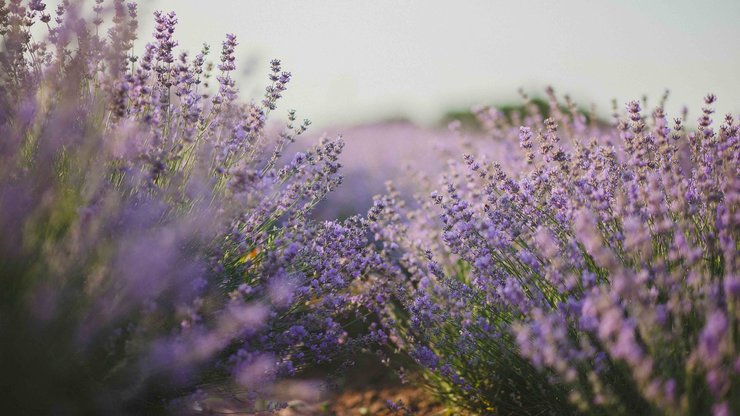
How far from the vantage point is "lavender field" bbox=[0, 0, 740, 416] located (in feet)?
5.40

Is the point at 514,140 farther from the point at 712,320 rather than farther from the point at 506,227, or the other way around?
the point at 712,320

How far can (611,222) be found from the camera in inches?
92.6

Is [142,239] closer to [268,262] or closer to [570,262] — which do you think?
[268,262]

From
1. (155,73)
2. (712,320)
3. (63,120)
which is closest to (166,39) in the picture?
(155,73)

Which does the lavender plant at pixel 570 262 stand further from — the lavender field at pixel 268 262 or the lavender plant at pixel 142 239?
the lavender plant at pixel 142 239

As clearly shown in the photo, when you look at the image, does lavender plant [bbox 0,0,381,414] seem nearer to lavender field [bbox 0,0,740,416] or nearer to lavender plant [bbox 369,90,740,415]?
lavender field [bbox 0,0,740,416]

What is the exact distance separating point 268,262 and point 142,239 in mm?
478

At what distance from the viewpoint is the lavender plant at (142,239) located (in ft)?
5.51

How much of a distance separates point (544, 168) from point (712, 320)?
1520 mm

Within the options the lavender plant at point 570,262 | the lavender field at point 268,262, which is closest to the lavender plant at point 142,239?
the lavender field at point 268,262

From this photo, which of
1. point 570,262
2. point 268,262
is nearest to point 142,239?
point 268,262

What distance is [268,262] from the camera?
2125 millimetres

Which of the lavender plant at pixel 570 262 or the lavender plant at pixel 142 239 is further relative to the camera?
the lavender plant at pixel 570 262

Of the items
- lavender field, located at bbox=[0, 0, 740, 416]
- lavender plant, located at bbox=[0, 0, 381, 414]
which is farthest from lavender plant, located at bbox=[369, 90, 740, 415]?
lavender plant, located at bbox=[0, 0, 381, 414]
